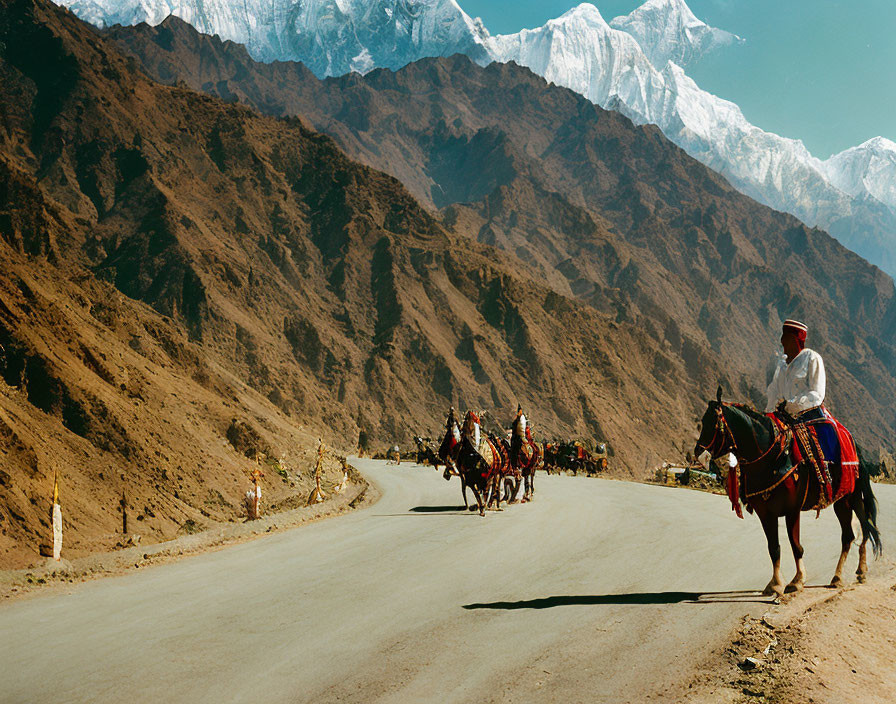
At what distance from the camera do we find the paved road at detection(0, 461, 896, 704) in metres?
6.51

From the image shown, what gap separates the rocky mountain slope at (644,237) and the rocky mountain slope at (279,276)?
85.3 feet

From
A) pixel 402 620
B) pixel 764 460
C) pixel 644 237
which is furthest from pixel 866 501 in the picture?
pixel 644 237

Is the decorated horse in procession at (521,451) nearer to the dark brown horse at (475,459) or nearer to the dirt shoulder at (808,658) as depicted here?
the dark brown horse at (475,459)

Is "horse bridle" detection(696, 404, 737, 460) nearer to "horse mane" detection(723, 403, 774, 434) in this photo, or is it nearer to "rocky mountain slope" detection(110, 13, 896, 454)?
"horse mane" detection(723, 403, 774, 434)

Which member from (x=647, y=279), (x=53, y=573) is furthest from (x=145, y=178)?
(x=647, y=279)

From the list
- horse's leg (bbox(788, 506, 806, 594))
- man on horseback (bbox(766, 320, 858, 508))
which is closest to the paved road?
horse's leg (bbox(788, 506, 806, 594))

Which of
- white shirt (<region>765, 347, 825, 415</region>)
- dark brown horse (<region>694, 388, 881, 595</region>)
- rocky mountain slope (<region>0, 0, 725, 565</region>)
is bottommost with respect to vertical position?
dark brown horse (<region>694, 388, 881, 595</region>)

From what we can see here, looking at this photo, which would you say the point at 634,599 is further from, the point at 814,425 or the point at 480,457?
the point at 480,457

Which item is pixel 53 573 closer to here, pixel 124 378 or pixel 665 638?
pixel 665 638

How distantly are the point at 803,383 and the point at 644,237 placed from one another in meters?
163

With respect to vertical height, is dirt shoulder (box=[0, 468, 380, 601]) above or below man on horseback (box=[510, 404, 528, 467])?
below

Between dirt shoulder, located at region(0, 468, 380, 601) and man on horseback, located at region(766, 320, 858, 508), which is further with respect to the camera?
dirt shoulder, located at region(0, 468, 380, 601)

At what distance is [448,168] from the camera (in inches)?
7264

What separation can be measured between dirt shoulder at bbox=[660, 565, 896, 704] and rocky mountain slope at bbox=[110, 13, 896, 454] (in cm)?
10079
